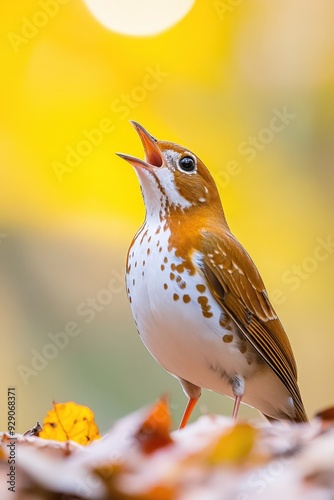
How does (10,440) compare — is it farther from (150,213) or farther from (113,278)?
(113,278)

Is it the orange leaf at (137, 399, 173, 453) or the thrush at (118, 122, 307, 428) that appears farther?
the thrush at (118, 122, 307, 428)

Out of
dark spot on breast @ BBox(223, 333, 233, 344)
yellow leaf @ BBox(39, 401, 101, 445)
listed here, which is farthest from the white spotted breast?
yellow leaf @ BBox(39, 401, 101, 445)

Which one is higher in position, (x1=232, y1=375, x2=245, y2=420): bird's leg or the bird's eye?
the bird's eye

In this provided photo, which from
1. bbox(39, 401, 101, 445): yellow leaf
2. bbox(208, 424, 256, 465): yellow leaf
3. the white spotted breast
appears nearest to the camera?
bbox(208, 424, 256, 465): yellow leaf

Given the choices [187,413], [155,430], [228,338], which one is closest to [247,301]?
[228,338]

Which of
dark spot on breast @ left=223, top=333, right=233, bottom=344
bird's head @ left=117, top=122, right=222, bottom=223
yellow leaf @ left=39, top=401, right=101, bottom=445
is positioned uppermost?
bird's head @ left=117, top=122, right=222, bottom=223

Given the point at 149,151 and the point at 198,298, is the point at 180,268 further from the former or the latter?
the point at 149,151

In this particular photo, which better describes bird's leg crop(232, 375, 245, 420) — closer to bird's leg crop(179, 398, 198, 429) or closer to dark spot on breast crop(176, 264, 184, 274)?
bird's leg crop(179, 398, 198, 429)

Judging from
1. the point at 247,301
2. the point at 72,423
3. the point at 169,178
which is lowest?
the point at 72,423
